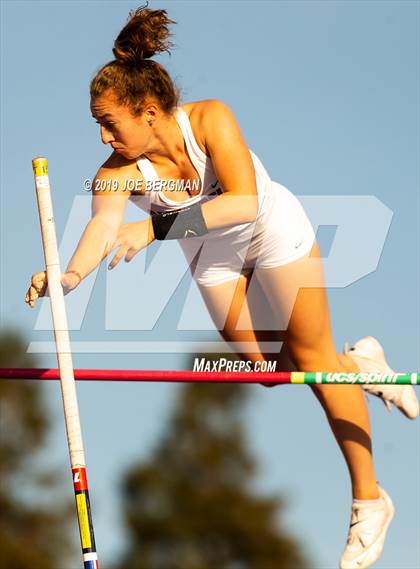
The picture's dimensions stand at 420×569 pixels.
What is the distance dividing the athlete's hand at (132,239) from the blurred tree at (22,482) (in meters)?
17.2

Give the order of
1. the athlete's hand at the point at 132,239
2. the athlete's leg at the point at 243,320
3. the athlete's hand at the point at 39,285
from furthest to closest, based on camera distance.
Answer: the athlete's leg at the point at 243,320, the athlete's hand at the point at 39,285, the athlete's hand at the point at 132,239

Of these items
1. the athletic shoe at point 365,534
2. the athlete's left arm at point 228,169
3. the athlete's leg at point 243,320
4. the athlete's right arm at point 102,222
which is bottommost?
the athletic shoe at point 365,534

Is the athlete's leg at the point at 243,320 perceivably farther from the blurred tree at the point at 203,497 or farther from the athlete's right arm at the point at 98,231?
the blurred tree at the point at 203,497

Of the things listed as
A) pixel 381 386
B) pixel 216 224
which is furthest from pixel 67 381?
pixel 381 386

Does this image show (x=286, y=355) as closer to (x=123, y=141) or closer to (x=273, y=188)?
(x=273, y=188)

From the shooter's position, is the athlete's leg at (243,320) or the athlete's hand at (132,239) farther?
the athlete's leg at (243,320)

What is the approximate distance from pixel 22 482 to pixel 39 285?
61.8ft

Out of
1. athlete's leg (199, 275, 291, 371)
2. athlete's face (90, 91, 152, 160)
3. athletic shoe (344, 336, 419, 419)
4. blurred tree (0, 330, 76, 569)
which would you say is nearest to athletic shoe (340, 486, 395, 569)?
athletic shoe (344, 336, 419, 419)

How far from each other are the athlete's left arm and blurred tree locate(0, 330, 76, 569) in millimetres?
17131

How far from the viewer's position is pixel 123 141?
716 centimetres

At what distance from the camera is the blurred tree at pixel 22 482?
24281 mm

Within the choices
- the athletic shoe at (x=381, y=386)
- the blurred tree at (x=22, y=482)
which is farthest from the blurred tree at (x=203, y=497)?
the athletic shoe at (x=381, y=386)

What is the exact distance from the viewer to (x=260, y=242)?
24.4 ft

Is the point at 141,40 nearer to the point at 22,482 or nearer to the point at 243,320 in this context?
the point at 243,320
